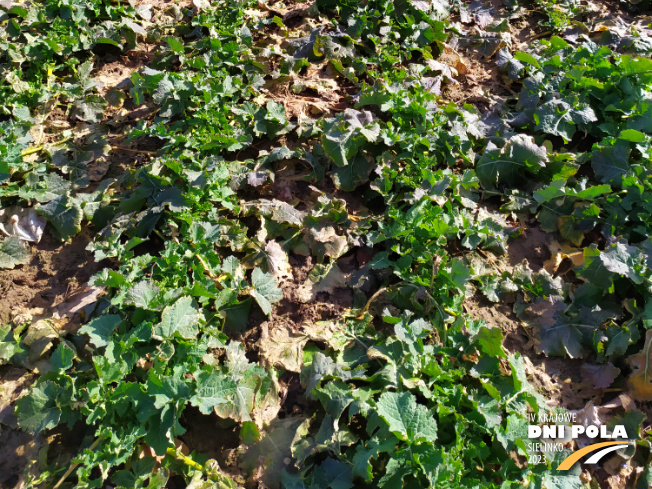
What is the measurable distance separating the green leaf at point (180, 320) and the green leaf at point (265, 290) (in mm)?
345

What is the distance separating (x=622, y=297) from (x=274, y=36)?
12.0ft

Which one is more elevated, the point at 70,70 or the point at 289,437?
the point at 70,70

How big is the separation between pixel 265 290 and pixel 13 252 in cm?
174

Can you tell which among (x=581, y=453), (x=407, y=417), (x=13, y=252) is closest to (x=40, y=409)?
(x=13, y=252)

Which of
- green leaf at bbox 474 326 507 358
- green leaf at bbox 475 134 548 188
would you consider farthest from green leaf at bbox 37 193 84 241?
green leaf at bbox 475 134 548 188

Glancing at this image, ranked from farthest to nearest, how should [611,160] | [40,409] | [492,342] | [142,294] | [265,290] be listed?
[611,160] < [265,290] < [142,294] < [492,342] < [40,409]

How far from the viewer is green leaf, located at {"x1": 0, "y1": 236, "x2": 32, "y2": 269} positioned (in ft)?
10.7

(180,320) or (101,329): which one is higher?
(180,320)

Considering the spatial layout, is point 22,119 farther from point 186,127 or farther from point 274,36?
point 274,36

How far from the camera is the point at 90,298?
296 centimetres

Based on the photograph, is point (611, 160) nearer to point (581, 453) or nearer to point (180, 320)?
point (581, 453)

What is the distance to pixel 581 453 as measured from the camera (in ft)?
8.22

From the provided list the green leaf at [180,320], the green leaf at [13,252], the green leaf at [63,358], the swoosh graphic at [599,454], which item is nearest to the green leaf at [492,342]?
the swoosh graphic at [599,454]

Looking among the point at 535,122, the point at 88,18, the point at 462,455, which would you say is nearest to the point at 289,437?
the point at 462,455
